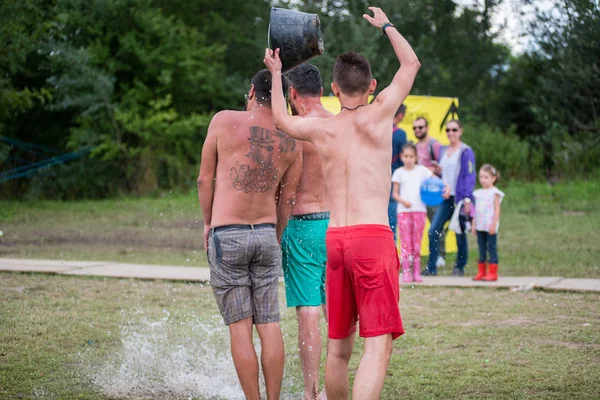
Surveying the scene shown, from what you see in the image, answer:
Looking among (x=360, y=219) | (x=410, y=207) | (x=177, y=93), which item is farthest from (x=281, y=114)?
(x=177, y=93)

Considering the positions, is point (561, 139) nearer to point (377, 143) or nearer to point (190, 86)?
point (190, 86)

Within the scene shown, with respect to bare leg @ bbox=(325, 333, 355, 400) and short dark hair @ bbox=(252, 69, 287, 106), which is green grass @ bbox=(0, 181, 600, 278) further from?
bare leg @ bbox=(325, 333, 355, 400)

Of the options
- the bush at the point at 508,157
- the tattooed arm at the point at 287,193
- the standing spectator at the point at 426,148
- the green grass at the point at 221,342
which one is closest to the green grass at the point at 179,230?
the bush at the point at 508,157

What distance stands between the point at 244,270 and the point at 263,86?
1.08 metres

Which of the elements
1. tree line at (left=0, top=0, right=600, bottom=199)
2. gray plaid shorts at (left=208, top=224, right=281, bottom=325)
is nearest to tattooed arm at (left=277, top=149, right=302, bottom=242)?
gray plaid shorts at (left=208, top=224, right=281, bottom=325)

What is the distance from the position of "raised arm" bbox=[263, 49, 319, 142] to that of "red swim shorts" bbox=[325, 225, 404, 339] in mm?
560

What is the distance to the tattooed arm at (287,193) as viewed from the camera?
4.91m

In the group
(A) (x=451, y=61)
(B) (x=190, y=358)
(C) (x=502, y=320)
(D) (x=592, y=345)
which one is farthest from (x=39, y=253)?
(A) (x=451, y=61)

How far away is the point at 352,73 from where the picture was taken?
13.6 ft

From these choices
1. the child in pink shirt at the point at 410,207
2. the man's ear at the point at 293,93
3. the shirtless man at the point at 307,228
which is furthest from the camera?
the child in pink shirt at the point at 410,207

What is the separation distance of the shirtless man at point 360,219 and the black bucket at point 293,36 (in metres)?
0.37

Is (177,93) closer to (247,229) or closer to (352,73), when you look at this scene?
(247,229)

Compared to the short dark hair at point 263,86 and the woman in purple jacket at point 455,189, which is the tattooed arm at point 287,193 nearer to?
the short dark hair at point 263,86

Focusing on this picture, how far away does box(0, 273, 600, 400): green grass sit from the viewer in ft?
16.7
